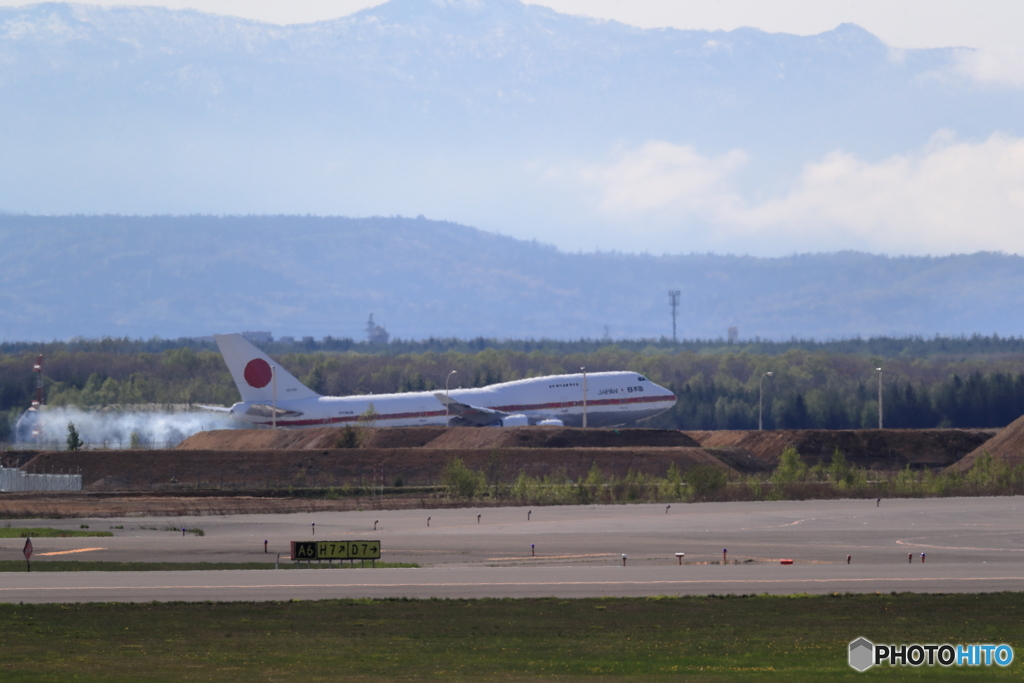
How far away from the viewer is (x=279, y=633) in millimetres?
28547

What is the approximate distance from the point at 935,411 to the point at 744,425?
79.9 feet

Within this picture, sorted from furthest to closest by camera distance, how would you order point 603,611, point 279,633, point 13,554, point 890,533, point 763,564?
point 890,533 → point 13,554 → point 763,564 → point 603,611 → point 279,633

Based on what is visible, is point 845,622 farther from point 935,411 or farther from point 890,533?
point 935,411

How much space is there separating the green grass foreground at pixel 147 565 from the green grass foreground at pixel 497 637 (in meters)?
9.38

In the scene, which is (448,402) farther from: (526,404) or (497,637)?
(497,637)

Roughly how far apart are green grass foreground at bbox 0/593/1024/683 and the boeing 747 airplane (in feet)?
257

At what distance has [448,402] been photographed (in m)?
111

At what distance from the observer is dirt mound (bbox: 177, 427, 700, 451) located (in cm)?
9956

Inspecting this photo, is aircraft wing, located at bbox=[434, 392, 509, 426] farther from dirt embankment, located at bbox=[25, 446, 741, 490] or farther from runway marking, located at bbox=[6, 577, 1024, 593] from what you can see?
runway marking, located at bbox=[6, 577, 1024, 593]

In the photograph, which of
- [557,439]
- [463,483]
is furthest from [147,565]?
[557,439]

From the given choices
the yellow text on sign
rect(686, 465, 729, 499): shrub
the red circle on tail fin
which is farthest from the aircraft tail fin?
the yellow text on sign

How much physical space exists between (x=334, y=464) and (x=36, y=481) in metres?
21.5

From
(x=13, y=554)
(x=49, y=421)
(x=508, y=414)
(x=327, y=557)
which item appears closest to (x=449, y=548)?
(x=327, y=557)

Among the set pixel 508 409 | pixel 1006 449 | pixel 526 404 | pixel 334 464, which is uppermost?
pixel 526 404
